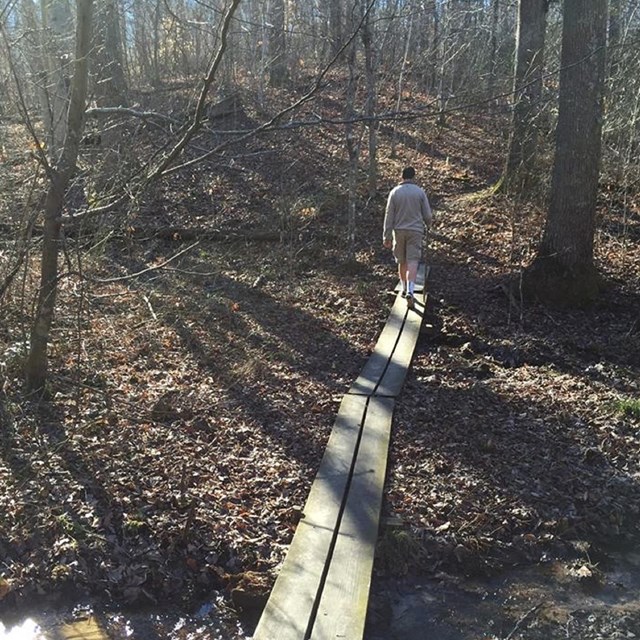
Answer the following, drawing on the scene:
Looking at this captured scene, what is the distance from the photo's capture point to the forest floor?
195 inches

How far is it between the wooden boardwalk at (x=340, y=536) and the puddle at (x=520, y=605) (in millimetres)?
334

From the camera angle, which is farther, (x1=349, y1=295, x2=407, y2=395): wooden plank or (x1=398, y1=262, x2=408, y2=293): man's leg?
(x1=398, y1=262, x2=408, y2=293): man's leg

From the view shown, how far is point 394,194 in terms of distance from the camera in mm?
10422

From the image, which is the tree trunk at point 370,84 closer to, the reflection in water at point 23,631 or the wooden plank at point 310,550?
the wooden plank at point 310,550

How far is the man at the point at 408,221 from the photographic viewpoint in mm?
10344

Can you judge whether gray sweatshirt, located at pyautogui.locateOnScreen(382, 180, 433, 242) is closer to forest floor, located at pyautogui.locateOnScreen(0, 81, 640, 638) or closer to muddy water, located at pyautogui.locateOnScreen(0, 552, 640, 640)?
forest floor, located at pyautogui.locateOnScreen(0, 81, 640, 638)

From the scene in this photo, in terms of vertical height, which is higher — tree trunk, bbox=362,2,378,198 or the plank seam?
tree trunk, bbox=362,2,378,198

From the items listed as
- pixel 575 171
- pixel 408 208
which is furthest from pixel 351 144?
pixel 575 171

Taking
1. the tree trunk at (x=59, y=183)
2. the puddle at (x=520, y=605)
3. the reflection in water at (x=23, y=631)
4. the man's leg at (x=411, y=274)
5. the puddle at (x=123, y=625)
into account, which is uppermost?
the tree trunk at (x=59, y=183)

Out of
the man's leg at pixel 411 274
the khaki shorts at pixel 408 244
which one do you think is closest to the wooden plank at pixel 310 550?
the man's leg at pixel 411 274

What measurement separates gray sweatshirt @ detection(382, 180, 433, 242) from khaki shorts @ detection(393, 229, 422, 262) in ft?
0.25

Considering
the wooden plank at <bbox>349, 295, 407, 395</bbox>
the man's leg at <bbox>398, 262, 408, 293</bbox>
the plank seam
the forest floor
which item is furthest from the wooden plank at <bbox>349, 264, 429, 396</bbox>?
the plank seam

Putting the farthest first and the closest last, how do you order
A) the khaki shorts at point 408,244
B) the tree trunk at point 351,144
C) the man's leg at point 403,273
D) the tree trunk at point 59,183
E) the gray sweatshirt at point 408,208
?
the tree trunk at point 351,144, the man's leg at point 403,273, the khaki shorts at point 408,244, the gray sweatshirt at point 408,208, the tree trunk at point 59,183

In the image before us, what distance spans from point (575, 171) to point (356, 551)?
746 centimetres
